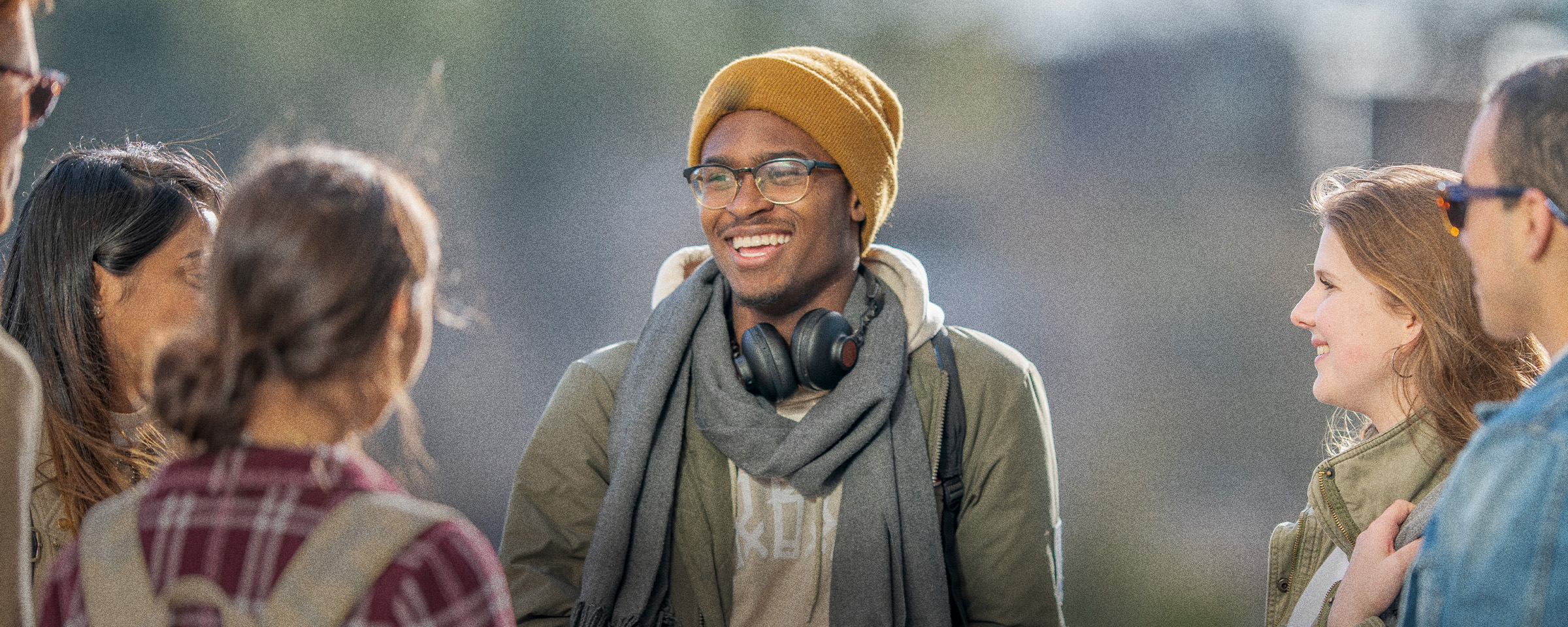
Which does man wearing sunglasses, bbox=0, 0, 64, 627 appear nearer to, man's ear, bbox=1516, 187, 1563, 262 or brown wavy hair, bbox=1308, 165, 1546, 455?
man's ear, bbox=1516, 187, 1563, 262

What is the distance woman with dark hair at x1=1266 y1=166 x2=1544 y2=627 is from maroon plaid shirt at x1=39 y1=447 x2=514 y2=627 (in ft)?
4.87

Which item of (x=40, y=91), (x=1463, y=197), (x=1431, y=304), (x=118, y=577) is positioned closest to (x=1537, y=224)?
(x=1463, y=197)

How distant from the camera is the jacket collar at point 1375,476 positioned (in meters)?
1.99

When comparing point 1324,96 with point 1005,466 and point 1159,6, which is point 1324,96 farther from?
point 1005,466

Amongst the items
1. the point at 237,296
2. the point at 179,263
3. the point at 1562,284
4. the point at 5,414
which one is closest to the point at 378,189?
the point at 237,296

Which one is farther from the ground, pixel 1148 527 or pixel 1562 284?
pixel 1562 284

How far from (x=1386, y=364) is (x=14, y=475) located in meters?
2.14

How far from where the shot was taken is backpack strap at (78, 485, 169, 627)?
1.10m

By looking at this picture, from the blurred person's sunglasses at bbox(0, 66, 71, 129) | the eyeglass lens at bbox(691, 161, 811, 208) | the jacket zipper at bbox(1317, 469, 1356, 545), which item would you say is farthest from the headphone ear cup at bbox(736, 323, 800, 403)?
the blurred person's sunglasses at bbox(0, 66, 71, 129)

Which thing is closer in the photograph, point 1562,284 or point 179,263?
point 1562,284

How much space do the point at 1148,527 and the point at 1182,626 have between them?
559 mm

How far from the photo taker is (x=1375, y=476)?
206cm

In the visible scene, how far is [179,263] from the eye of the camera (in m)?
2.10

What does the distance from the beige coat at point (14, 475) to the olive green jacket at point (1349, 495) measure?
76.7 inches
